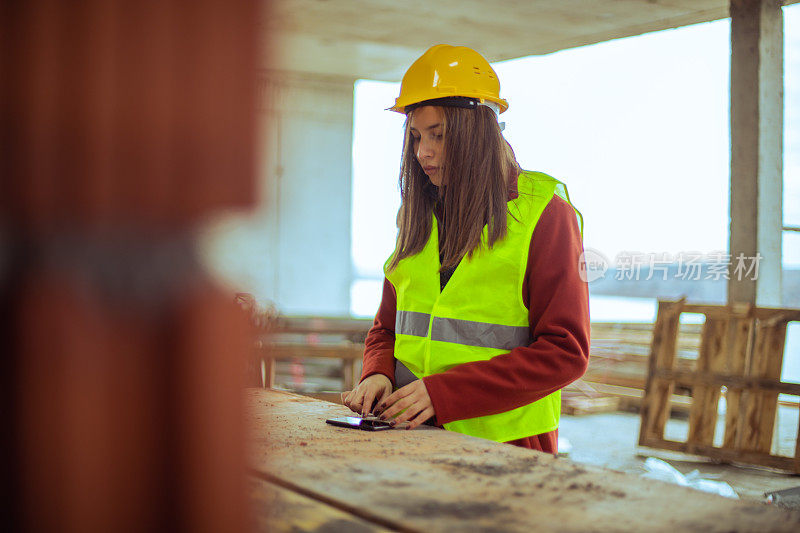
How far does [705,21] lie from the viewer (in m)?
8.86

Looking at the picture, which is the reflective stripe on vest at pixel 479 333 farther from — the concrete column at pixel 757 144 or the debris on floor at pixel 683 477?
the concrete column at pixel 757 144

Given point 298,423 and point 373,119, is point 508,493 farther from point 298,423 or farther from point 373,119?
point 373,119

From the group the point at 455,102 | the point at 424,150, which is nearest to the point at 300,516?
the point at 424,150

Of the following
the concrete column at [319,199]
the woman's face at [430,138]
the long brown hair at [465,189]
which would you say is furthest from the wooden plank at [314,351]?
the concrete column at [319,199]

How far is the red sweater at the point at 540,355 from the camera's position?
229cm

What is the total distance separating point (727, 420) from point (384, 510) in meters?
6.22

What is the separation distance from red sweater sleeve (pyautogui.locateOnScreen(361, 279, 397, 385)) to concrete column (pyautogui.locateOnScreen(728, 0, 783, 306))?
529cm

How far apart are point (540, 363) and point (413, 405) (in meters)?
0.39

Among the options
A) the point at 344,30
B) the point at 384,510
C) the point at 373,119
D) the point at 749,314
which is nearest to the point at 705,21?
the point at 749,314

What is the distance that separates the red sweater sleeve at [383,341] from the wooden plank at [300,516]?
120cm

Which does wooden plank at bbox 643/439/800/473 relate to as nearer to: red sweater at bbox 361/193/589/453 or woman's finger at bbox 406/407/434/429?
red sweater at bbox 361/193/589/453

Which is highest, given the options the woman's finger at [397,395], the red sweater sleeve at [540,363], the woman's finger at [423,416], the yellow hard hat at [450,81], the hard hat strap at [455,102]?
the yellow hard hat at [450,81]

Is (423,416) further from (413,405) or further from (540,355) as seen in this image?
(540,355)

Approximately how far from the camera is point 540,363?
90.2 inches
